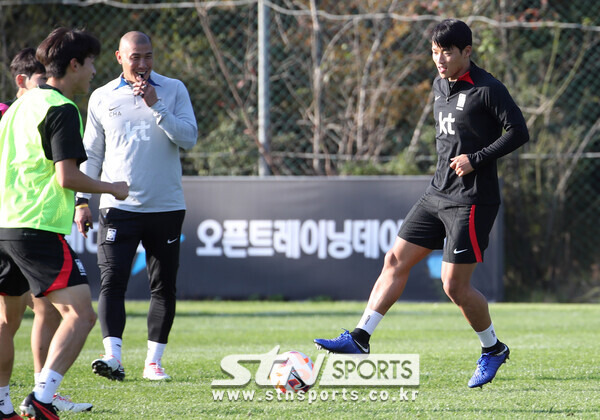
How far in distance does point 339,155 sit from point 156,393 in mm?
9105

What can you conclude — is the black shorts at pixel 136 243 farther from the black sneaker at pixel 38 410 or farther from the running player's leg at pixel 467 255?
the running player's leg at pixel 467 255

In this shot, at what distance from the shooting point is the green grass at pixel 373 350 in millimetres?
4695

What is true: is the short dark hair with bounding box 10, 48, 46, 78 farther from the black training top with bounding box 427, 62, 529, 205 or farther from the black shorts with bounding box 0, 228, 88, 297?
the black training top with bounding box 427, 62, 529, 205

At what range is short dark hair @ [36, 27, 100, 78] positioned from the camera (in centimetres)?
439

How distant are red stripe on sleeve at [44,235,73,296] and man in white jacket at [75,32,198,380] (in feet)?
4.61

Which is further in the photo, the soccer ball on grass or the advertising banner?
the advertising banner

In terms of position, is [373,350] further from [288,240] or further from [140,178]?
→ [288,240]

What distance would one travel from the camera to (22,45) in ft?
47.5

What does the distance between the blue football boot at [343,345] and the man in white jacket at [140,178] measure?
3.82ft

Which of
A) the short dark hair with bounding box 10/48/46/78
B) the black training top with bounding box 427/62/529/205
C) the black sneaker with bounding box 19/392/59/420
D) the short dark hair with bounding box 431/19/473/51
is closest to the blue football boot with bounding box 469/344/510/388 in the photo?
the black training top with bounding box 427/62/529/205

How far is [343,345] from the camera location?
5320 mm

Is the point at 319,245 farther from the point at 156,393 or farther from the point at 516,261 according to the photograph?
the point at 156,393

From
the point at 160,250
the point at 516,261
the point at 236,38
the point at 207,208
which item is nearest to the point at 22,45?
the point at 236,38

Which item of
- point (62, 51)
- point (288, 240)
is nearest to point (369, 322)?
point (62, 51)
